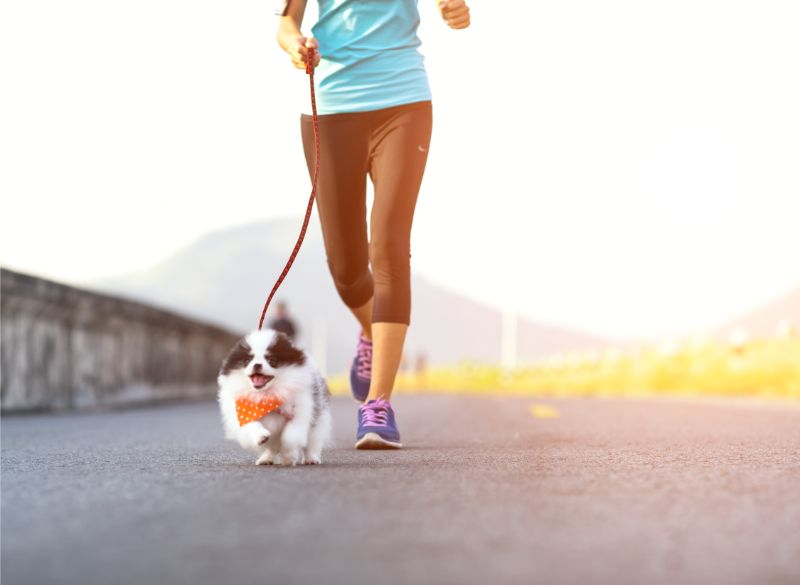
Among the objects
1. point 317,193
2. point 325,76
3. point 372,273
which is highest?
point 325,76

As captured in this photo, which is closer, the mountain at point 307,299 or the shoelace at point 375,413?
the shoelace at point 375,413

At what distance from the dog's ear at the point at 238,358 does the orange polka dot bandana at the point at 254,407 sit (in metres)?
0.17

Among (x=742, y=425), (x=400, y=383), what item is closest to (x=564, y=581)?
(x=742, y=425)

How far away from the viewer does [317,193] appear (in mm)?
6090

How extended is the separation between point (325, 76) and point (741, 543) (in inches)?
150

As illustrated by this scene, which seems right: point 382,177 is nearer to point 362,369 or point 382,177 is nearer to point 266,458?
point 362,369

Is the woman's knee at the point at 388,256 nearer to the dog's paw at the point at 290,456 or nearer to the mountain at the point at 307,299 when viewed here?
the dog's paw at the point at 290,456

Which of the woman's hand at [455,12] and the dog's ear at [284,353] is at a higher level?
the woman's hand at [455,12]

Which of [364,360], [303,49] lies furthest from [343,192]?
[364,360]

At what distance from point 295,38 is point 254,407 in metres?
1.97

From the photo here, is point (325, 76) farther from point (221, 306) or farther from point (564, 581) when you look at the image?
point (221, 306)

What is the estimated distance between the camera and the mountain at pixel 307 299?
484 ft

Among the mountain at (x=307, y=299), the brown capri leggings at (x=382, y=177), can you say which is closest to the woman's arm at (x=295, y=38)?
the brown capri leggings at (x=382, y=177)

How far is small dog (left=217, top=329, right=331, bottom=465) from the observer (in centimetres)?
476
